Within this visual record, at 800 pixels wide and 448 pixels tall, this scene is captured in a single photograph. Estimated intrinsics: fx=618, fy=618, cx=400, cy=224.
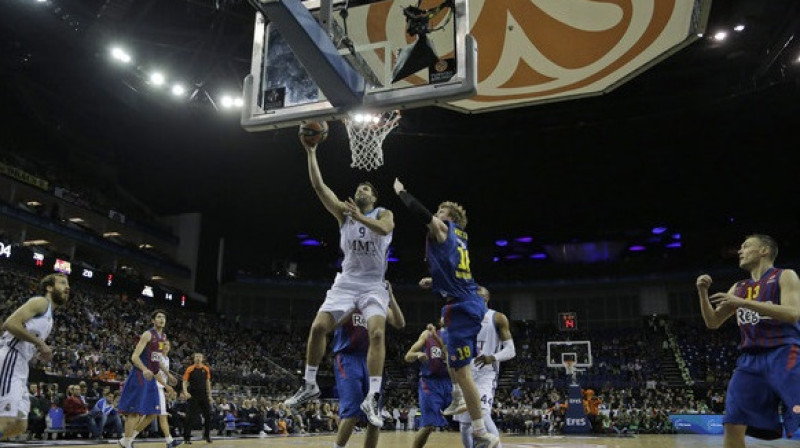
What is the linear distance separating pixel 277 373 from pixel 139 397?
2400cm

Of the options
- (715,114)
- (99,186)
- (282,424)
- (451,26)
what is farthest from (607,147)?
(99,186)

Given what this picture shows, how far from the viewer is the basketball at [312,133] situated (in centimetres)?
614

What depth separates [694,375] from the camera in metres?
33.0

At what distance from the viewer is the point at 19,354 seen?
5.43 meters

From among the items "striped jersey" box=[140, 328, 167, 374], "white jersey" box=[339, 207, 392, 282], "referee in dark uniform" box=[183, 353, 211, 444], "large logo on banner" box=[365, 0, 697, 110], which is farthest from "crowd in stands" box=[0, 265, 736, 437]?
"large logo on banner" box=[365, 0, 697, 110]

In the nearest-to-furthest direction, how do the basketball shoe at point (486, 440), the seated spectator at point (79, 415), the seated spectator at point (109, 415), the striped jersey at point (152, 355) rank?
the basketball shoe at point (486, 440) < the striped jersey at point (152, 355) < the seated spectator at point (79, 415) < the seated spectator at point (109, 415)

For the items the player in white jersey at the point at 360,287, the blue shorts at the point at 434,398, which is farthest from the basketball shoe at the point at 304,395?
the blue shorts at the point at 434,398

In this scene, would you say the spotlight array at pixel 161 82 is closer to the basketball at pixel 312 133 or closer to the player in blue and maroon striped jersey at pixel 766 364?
the basketball at pixel 312 133

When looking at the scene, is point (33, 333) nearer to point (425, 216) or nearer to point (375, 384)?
point (375, 384)

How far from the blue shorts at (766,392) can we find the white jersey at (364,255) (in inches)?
122

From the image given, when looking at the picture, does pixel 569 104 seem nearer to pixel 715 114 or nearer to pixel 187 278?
pixel 715 114

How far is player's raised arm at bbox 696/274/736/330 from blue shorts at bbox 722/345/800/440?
1.45ft

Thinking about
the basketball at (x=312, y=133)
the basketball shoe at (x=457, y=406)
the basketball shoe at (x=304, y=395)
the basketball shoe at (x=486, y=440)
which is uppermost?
the basketball at (x=312, y=133)

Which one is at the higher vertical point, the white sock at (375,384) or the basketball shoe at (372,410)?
the white sock at (375,384)
